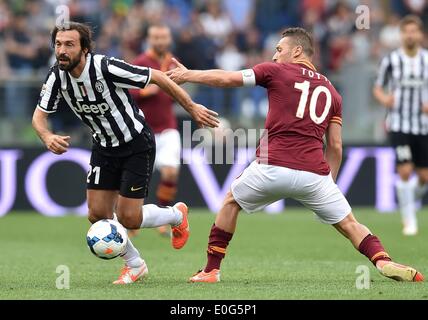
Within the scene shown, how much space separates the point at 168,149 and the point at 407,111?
3.26 metres

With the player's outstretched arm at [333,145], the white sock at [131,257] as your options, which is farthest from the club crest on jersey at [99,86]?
the player's outstretched arm at [333,145]

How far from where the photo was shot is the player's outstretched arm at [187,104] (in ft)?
25.2

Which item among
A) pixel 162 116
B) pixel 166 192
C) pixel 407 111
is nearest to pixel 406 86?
pixel 407 111

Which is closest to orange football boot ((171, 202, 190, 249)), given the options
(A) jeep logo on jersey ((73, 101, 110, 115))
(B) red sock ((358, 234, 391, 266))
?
(A) jeep logo on jersey ((73, 101, 110, 115))

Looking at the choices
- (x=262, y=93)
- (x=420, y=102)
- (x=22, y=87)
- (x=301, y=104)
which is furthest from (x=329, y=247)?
(x=22, y=87)

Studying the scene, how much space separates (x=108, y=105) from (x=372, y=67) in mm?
10436

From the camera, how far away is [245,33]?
1888cm

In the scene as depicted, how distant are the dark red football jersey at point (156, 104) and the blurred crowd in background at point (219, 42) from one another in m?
3.43

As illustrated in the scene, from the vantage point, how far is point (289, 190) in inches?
310

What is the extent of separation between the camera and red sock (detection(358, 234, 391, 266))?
7.98 m

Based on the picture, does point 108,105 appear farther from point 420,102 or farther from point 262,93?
point 262,93

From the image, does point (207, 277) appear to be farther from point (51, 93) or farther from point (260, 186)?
point (51, 93)

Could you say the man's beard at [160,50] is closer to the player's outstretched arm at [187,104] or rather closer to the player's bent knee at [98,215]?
the player's bent knee at [98,215]

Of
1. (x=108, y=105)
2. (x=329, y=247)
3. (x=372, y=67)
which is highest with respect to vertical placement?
(x=372, y=67)
